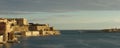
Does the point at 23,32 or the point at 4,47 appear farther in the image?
the point at 23,32

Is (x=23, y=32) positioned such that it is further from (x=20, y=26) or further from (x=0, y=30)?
(x=0, y=30)

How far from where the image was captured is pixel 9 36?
114500 mm

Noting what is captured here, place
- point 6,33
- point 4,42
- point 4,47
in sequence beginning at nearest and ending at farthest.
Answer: point 4,47 < point 4,42 < point 6,33

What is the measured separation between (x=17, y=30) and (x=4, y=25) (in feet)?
217

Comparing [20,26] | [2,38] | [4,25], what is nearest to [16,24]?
[20,26]

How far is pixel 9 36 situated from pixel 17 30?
242ft

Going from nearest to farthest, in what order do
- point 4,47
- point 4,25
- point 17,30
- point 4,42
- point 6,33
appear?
point 4,47 → point 4,42 → point 6,33 → point 4,25 → point 17,30

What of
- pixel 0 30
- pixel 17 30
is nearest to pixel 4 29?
pixel 0 30

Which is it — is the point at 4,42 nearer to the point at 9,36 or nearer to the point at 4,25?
the point at 9,36

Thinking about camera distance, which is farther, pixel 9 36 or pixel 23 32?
pixel 23 32

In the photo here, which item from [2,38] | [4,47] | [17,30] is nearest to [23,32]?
[17,30]

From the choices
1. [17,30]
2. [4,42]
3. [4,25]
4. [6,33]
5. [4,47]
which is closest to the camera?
[4,47]

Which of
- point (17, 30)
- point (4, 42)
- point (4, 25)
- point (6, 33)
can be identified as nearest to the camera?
point (4, 42)

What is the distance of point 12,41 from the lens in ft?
364
